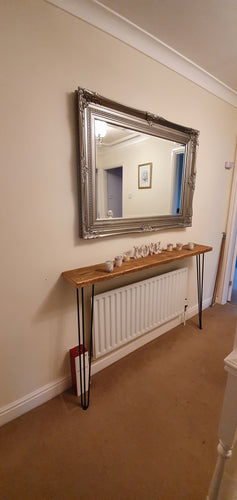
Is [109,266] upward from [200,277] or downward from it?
upward

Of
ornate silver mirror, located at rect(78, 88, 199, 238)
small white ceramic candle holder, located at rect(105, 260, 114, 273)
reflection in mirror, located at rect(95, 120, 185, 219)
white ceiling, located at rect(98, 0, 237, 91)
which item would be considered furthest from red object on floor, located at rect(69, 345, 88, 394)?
white ceiling, located at rect(98, 0, 237, 91)

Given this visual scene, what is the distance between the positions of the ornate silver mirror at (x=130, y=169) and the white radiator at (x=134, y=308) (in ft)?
1.55

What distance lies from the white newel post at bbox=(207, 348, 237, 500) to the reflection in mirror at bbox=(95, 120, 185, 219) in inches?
41.2

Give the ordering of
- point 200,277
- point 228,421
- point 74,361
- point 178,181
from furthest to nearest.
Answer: point 200,277 < point 178,181 < point 74,361 < point 228,421

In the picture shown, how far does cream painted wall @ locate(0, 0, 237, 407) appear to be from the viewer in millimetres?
976

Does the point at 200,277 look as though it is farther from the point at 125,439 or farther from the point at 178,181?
the point at 125,439

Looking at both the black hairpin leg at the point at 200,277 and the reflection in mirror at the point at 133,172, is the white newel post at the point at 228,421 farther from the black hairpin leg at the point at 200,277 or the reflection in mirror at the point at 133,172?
the black hairpin leg at the point at 200,277

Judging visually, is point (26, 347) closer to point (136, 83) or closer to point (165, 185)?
point (165, 185)

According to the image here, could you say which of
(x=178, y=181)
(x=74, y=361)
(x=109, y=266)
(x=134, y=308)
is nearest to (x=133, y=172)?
(x=178, y=181)

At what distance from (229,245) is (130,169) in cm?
179

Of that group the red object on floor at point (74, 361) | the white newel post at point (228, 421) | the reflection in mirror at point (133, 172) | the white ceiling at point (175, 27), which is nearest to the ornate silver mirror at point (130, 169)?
the reflection in mirror at point (133, 172)

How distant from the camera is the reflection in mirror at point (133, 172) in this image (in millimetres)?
1301

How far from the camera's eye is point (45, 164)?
1103 mm

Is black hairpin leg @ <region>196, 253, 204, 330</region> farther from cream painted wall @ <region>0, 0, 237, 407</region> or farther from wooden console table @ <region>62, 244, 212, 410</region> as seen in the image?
cream painted wall @ <region>0, 0, 237, 407</region>
